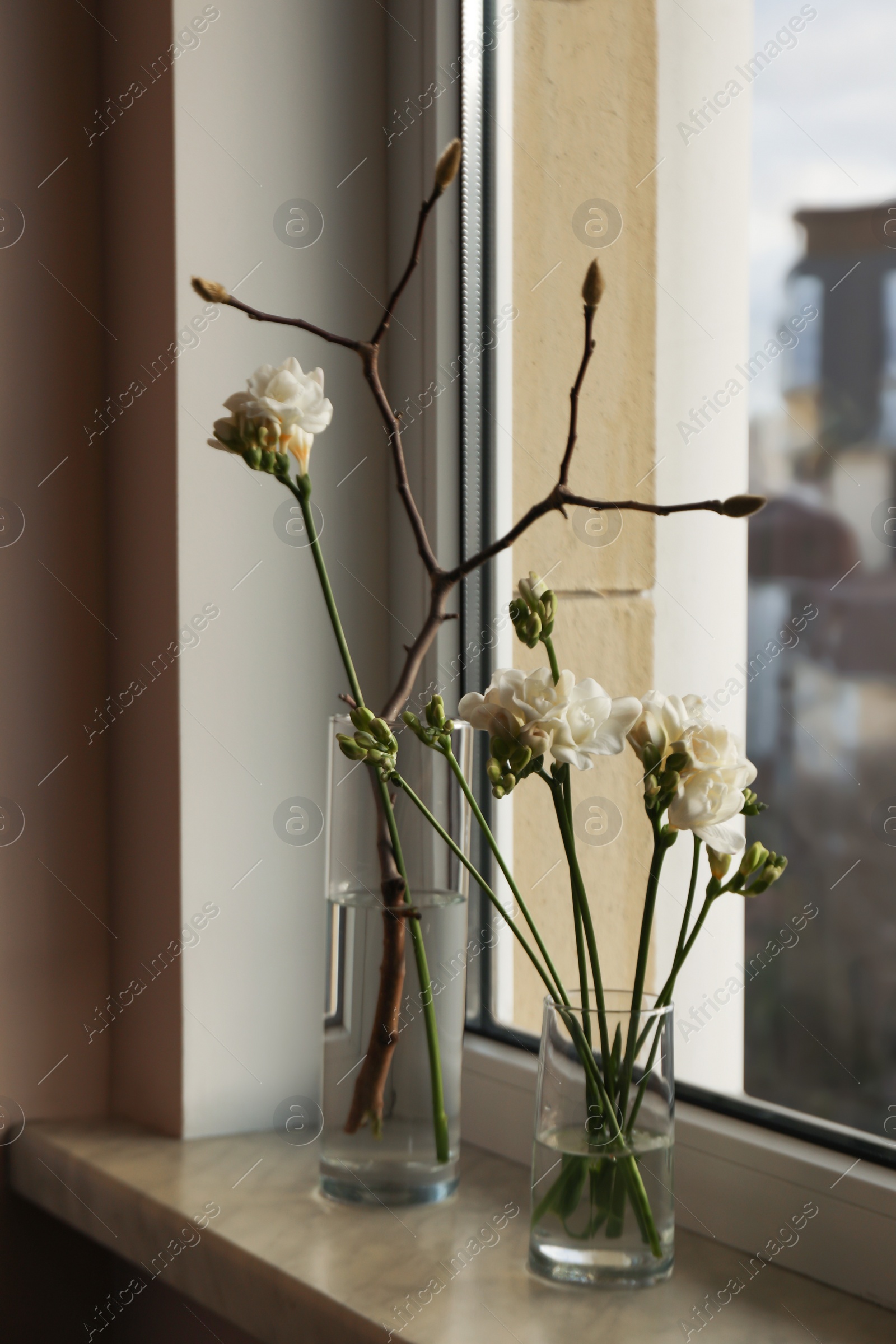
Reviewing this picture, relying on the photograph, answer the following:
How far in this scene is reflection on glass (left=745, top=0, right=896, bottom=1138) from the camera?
0.80 meters

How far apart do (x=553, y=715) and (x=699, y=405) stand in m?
0.42

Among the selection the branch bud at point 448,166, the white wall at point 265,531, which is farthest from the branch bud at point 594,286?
the white wall at point 265,531

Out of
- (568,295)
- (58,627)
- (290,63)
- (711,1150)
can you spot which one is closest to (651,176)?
(568,295)

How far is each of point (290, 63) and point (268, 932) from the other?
771 millimetres

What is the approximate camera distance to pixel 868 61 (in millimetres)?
810

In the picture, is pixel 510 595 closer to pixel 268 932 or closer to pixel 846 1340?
pixel 268 932

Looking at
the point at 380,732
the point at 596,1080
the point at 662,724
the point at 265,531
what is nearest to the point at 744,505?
the point at 662,724

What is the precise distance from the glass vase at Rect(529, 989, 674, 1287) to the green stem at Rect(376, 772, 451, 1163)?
13 cm

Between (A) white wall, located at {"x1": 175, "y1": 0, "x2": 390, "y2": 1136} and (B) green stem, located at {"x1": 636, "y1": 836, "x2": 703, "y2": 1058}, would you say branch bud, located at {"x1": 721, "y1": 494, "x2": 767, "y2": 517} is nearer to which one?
(B) green stem, located at {"x1": 636, "y1": 836, "x2": 703, "y2": 1058}

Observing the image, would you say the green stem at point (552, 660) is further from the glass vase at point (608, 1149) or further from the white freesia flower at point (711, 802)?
the glass vase at point (608, 1149)

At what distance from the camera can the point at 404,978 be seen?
89 cm

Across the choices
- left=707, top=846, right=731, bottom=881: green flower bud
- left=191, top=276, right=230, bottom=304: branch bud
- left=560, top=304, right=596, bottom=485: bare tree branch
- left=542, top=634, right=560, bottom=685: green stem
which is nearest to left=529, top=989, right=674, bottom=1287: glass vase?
left=707, top=846, right=731, bottom=881: green flower bud

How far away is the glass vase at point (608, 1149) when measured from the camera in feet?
2.44

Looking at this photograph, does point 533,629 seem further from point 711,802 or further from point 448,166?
point 448,166
